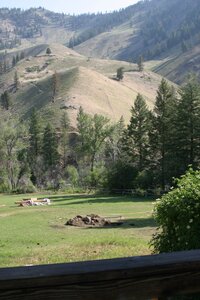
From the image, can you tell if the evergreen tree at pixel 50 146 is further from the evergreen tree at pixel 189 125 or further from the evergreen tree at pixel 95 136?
the evergreen tree at pixel 189 125

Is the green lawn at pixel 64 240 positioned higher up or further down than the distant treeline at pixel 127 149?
higher up

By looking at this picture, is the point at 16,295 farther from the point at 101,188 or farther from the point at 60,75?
the point at 60,75

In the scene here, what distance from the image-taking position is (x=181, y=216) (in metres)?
10.1

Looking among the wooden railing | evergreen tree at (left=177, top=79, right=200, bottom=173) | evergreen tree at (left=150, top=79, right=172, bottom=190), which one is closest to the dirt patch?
the wooden railing

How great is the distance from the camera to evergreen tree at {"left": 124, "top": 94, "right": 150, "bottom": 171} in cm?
7162

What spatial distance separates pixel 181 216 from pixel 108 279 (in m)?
7.64

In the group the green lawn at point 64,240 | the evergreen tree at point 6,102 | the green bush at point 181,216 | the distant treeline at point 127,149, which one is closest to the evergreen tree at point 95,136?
the distant treeline at point 127,149

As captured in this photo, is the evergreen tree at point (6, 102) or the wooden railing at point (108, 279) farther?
the evergreen tree at point (6, 102)

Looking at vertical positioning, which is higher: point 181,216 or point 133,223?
point 181,216

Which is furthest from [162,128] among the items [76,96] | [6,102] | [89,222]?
[6,102]

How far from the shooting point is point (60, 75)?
186m

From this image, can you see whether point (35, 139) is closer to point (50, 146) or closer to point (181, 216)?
point (50, 146)

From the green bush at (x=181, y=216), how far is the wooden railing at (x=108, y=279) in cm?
669

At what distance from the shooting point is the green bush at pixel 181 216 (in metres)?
9.62
